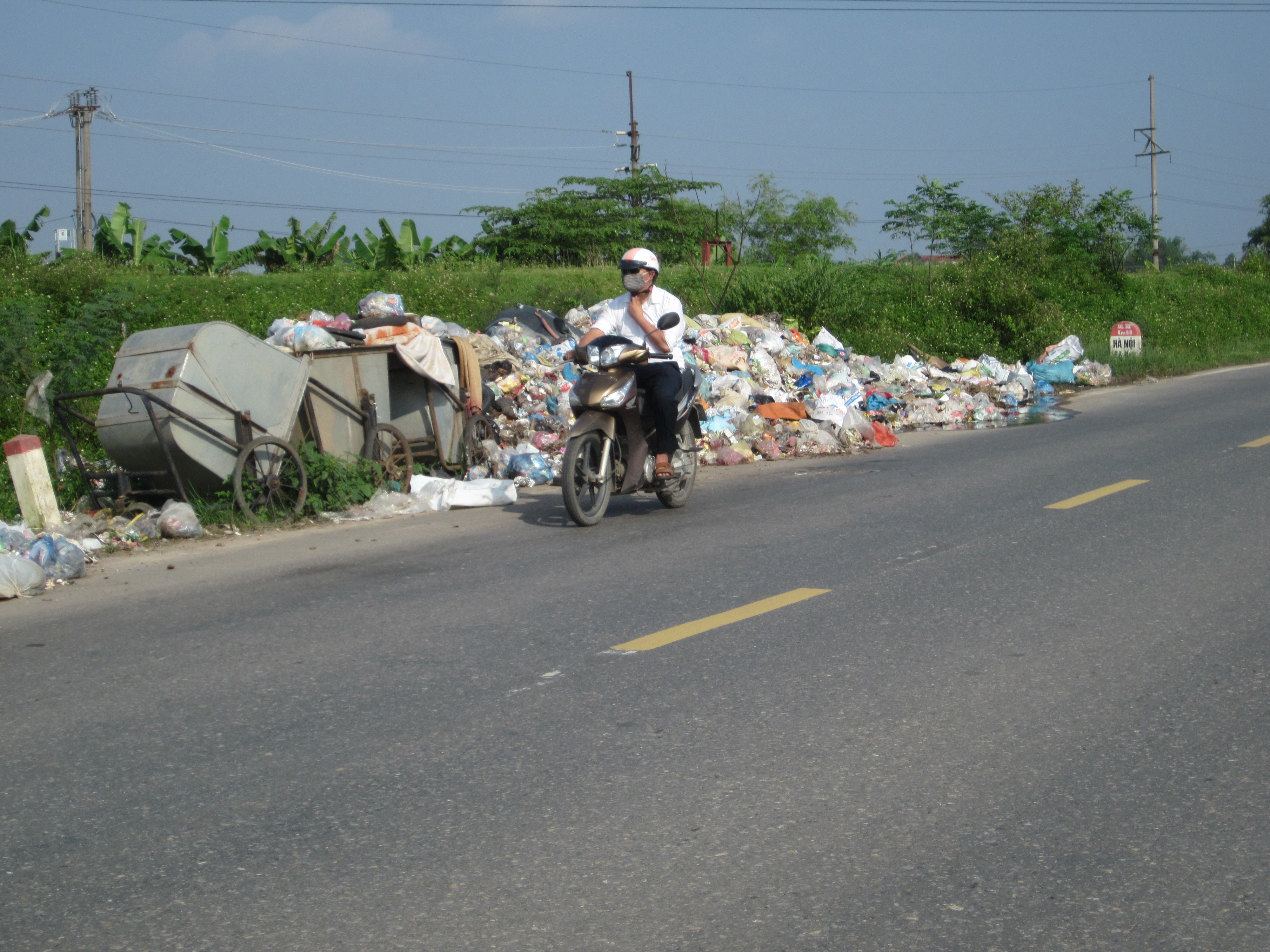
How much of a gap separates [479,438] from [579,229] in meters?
31.7

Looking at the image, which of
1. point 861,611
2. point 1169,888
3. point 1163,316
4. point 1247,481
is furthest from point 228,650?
point 1163,316

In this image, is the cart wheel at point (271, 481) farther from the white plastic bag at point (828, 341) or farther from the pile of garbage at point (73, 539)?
the white plastic bag at point (828, 341)

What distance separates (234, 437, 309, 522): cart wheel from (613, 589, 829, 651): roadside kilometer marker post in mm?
4916

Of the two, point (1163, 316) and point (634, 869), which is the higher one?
point (1163, 316)

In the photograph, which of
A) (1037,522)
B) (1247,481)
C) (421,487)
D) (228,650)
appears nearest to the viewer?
(228,650)

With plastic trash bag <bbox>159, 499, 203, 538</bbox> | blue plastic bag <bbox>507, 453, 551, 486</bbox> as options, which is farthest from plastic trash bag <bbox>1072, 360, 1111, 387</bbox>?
plastic trash bag <bbox>159, 499, 203, 538</bbox>

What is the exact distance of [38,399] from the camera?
419 inches

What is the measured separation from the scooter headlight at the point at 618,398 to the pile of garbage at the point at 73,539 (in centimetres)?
333

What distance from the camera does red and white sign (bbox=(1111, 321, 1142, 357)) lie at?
24312 mm

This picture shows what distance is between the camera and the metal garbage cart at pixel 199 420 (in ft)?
29.3

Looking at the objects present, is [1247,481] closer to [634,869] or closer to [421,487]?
[421,487]

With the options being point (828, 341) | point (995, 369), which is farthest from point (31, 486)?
point (995, 369)

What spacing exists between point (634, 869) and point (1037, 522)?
563cm

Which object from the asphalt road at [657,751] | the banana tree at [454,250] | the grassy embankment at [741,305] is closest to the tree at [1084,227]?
the grassy embankment at [741,305]
